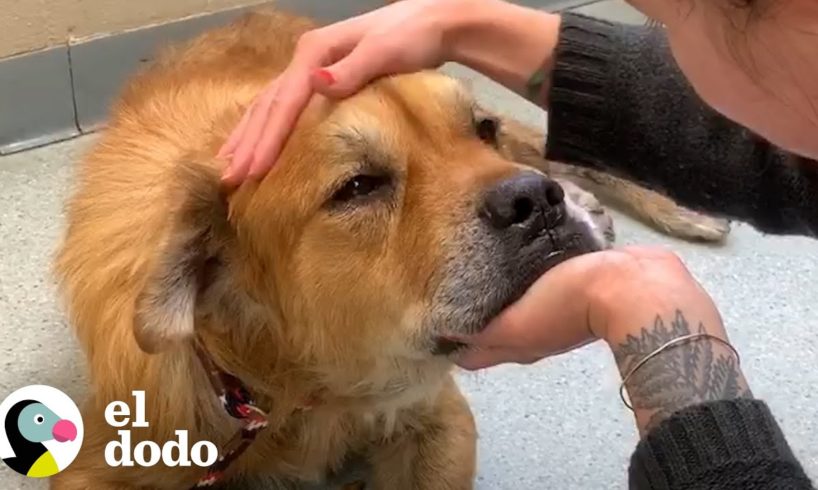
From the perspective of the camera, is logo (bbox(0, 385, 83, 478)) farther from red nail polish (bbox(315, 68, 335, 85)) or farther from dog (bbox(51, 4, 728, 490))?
red nail polish (bbox(315, 68, 335, 85))

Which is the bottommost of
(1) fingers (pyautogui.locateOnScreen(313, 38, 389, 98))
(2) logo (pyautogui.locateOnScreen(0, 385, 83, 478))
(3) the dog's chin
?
(2) logo (pyautogui.locateOnScreen(0, 385, 83, 478))

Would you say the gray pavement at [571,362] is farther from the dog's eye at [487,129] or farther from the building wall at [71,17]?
the dog's eye at [487,129]

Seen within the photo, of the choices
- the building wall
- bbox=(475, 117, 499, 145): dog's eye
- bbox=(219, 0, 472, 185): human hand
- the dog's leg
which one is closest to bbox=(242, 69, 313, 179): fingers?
bbox=(219, 0, 472, 185): human hand

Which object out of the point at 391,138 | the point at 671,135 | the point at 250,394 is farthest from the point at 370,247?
the point at 671,135

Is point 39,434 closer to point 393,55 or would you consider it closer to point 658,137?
point 393,55

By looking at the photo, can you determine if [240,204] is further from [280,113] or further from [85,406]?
[85,406]

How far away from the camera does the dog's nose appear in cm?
112

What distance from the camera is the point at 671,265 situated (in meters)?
1.04

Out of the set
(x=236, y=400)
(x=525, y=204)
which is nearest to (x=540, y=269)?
(x=525, y=204)

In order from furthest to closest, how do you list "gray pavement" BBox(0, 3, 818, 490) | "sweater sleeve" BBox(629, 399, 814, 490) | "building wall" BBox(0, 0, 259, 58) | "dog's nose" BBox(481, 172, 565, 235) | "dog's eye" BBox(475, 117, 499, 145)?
"building wall" BBox(0, 0, 259, 58), "gray pavement" BBox(0, 3, 818, 490), "dog's eye" BBox(475, 117, 499, 145), "dog's nose" BBox(481, 172, 565, 235), "sweater sleeve" BBox(629, 399, 814, 490)

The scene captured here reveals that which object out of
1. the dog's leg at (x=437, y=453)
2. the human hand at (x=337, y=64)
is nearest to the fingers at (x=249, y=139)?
the human hand at (x=337, y=64)

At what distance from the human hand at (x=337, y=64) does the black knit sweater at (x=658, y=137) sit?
6.2 inches

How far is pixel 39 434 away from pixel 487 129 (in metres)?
0.66

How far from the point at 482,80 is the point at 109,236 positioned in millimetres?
980
